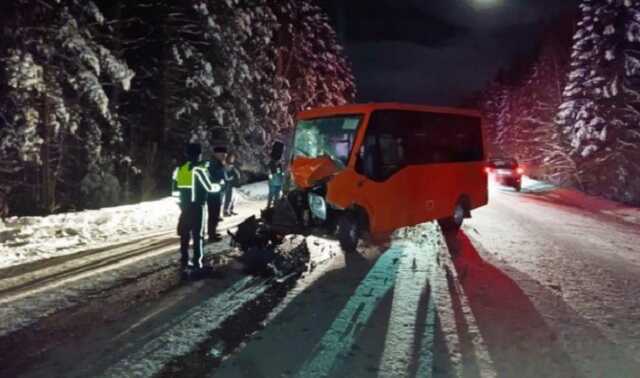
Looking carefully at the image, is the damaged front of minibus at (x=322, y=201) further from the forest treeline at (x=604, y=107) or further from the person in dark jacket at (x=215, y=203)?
the forest treeline at (x=604, y=107)

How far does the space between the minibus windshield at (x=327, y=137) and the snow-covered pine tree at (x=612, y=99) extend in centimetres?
2177

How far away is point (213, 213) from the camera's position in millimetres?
11781

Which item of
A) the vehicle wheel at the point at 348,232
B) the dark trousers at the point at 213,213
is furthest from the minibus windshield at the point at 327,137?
the dark trousers at the point at 213,213

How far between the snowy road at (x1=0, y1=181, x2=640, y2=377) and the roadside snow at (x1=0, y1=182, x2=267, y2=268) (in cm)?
318

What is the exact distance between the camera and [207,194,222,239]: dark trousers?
11.6 meters

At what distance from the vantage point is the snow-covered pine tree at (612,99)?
87.1 feet

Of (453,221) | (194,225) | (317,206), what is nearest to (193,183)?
Result: (194,225)

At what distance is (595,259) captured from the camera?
32.7 feet

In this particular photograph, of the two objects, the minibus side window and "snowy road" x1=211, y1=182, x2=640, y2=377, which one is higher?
the minibus side window

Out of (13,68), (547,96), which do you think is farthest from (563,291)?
(547,96)

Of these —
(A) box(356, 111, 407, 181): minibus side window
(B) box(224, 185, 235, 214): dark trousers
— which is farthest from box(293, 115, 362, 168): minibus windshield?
(B) box(224, 185, 235, 214): dark trousers

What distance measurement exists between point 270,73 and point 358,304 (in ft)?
83.7

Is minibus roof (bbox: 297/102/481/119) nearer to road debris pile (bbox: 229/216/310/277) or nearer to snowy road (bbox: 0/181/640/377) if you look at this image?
road debris pile (bbox: 229/216/310/277)

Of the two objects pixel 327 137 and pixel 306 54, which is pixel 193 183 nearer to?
pixel 327 137
